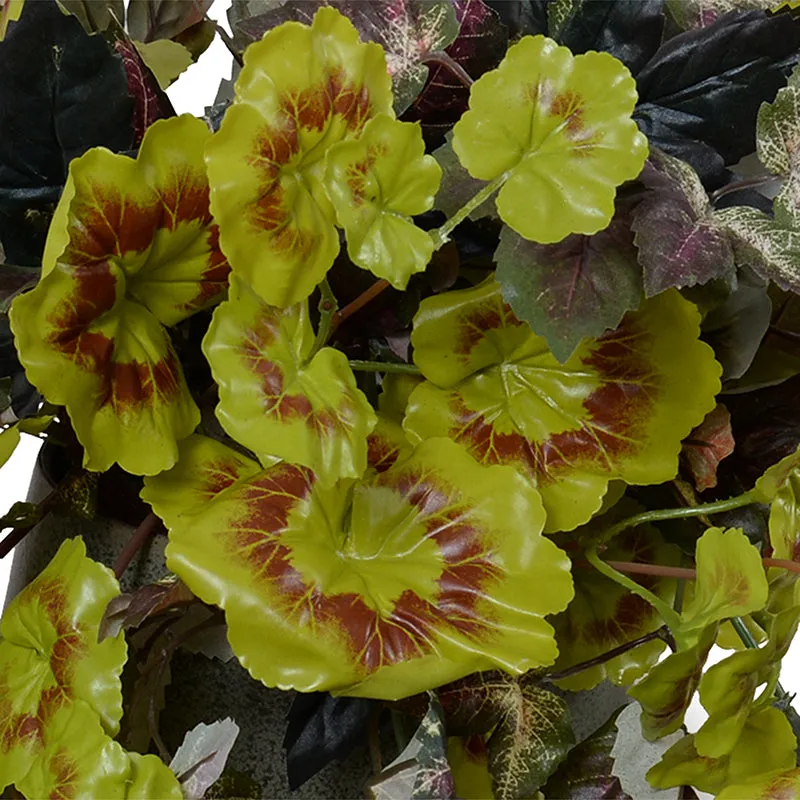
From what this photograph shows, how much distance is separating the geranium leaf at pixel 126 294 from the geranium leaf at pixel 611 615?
161 mm

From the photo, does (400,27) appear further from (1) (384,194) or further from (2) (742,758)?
(2) (742,758)

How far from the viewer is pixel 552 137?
265mm

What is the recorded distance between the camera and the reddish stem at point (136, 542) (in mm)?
342

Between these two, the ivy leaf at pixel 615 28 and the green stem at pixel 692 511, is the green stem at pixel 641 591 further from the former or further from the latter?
the ivy leaf at pixel 615 28

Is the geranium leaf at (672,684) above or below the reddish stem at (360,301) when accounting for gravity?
below

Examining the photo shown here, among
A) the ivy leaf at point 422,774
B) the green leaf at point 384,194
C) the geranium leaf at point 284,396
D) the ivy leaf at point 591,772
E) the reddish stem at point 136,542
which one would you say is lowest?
the ivy leaf at point 591,772

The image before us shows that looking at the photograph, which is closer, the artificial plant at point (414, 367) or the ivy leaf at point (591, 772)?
the artificial plant at point (414, 367)

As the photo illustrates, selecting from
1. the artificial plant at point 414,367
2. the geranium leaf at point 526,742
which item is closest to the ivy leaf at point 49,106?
the artificial plant at point 414,367

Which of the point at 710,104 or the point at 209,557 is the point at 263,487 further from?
the point at 710,104

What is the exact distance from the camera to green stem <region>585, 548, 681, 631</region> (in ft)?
1.01

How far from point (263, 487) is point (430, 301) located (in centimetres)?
7

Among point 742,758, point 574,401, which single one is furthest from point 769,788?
point 574,401

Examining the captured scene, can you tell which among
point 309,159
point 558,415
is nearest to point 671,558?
point 558,415

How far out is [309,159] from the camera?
11.0 inches
